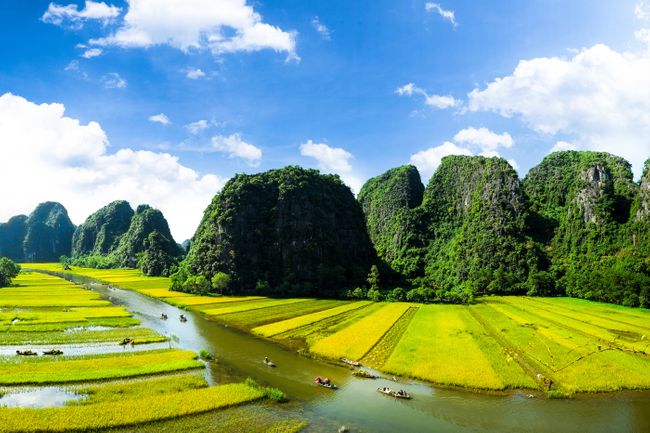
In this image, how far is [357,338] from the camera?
4622cm

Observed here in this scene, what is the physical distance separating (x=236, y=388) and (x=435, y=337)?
26.0 m

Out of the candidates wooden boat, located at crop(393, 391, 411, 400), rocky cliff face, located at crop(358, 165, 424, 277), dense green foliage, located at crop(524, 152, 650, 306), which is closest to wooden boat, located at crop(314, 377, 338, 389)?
wooden boat, located at crop(393, 391, 411, 400)

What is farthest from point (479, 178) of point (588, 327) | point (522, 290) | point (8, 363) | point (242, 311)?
point (8, 363)

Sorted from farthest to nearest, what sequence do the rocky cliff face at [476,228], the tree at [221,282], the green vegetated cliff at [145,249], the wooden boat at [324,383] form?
1. the green vegetated cliff at [145,249]
2. the rocky cliff face at [476,228]
3. the tree at [221,282]
4. the wooden boat at [324,383]

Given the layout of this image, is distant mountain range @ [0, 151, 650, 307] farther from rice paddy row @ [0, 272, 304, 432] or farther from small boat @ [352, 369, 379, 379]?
small boat @ [352, 369, 379, 379]

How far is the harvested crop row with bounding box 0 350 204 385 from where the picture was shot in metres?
29.7

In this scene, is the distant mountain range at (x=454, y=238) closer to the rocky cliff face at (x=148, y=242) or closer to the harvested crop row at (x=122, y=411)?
the rocky cliff face at (x=148, y=242)

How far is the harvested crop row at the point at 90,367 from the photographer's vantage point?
29672mm

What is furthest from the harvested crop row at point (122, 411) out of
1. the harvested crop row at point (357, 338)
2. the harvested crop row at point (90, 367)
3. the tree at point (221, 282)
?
the tree at point (221, 282)

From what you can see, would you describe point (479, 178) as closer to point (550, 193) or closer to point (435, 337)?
point (550, 193)

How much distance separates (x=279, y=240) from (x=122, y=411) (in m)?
80.3

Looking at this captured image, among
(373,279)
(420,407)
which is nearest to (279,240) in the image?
(373,279)

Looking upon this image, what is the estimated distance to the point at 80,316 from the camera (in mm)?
54688

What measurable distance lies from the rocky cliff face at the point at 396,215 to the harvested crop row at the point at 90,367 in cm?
9656
